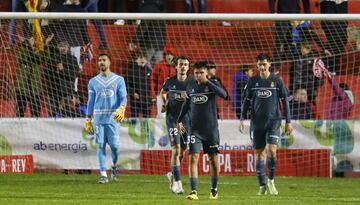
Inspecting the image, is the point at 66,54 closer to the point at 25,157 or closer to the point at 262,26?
the point at 25,157

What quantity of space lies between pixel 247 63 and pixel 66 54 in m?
4.07

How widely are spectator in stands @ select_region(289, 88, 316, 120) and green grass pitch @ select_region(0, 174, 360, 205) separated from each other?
1.33m

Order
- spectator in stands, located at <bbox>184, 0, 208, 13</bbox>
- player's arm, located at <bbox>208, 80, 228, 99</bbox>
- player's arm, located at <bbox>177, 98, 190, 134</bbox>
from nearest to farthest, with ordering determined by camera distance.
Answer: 1. player's arm, located at <bbox>208, 80, 228, 99</bbox>
2. player's arm, located at <bbox>177, 98, 190, 134</bbox>
3. spectator in stands, located at <bbox>184, 0, 208, 13</bbox>

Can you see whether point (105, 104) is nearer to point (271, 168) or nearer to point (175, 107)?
point (175, 107)

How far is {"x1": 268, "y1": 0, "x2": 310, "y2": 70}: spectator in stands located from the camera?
2311cm

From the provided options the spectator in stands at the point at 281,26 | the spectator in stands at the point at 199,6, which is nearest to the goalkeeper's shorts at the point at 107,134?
the spectator in stands at the point at 281,26

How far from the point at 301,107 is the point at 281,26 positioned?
6.14 feet

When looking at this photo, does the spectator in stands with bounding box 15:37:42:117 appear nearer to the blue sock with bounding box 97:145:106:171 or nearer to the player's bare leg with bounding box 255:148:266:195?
the blue sock with bounding box 97:145:106:171

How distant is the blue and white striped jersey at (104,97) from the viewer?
20609mm

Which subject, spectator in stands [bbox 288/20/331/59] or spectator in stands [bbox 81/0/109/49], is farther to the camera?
spectator in stands [bbox 81/0/109/49]

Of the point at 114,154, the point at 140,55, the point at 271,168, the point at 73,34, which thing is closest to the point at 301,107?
the point at 140,55

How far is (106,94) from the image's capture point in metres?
20.6

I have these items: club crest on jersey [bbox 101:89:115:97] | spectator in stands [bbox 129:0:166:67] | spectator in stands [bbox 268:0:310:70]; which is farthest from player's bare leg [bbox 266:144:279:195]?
spectator in stands [bbox 129:0:166:67]

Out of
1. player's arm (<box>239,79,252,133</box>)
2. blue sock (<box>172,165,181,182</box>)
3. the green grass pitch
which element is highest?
player's arm (<box>239,79,252,133</box>)
